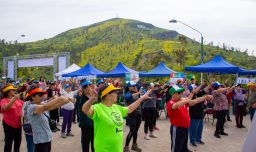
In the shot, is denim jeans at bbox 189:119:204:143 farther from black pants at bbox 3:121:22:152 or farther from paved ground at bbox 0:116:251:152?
black pants at bbox 3:121:22:152

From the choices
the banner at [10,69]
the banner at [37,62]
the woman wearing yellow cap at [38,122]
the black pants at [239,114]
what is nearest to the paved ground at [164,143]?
the black pants at [239,114]

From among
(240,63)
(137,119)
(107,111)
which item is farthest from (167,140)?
(240,63)

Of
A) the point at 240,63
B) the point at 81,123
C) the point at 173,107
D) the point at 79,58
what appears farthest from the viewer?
the point at 79,58

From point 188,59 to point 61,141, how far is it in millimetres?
35517

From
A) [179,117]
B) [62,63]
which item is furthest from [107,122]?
[62,63]

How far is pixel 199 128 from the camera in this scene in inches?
380

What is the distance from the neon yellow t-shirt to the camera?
13.9 ft

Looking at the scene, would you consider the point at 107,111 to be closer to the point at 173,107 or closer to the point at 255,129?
the point at 173,107

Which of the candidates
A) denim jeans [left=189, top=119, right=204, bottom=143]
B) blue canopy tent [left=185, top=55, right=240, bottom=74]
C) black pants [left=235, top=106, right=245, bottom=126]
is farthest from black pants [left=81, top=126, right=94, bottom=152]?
blue canopy tent [left=185, top=55, right=240, bottom=74]

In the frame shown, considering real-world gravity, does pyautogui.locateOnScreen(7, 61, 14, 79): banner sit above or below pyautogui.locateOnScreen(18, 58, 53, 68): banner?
below

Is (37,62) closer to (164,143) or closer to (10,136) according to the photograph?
(164,143)

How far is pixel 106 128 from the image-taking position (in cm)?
423

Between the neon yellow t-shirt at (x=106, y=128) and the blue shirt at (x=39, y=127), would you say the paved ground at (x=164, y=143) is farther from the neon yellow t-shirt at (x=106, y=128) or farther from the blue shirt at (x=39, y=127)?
the neon yellow t-shirt at (x=106, y=128)

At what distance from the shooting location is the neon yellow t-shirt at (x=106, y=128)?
4.22m
